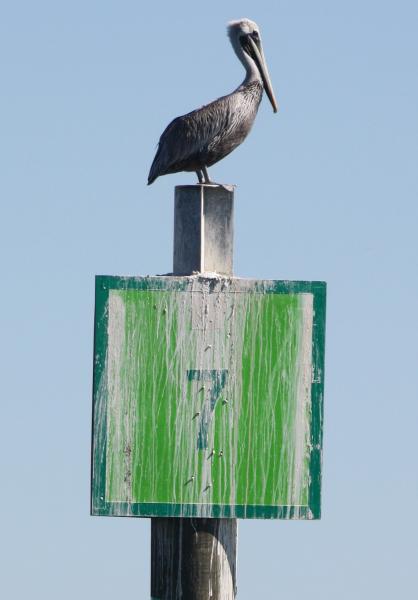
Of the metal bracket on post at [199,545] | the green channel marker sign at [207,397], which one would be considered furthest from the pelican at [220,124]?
the green channel marker sign at [207,397]

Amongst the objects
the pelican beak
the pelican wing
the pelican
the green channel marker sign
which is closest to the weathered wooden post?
the green channel marker sign

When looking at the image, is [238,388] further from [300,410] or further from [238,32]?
[238,32]

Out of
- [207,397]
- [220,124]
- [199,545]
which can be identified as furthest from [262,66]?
[199,545]

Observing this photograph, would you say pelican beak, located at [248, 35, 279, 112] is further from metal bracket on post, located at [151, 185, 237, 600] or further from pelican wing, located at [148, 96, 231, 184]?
metal bracket on post, located at [151, 185, 237, 600]

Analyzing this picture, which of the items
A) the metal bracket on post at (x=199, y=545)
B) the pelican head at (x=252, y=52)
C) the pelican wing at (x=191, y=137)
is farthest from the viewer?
the pelican head at (x=252, y=52)

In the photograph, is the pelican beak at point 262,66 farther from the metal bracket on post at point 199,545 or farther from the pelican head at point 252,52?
the metal bracket on post at point 199,545

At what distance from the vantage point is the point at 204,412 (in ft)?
20.5

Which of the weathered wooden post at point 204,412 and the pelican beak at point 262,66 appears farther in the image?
the pelican beak at point 262,66

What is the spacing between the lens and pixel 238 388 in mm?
6270

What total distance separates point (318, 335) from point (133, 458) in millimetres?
1111

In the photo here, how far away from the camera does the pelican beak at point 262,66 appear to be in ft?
26.0

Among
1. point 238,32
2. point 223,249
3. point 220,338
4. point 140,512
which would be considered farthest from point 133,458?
point 238,32

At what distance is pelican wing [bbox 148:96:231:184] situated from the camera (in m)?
7.53

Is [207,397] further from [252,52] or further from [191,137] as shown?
[252,52]
